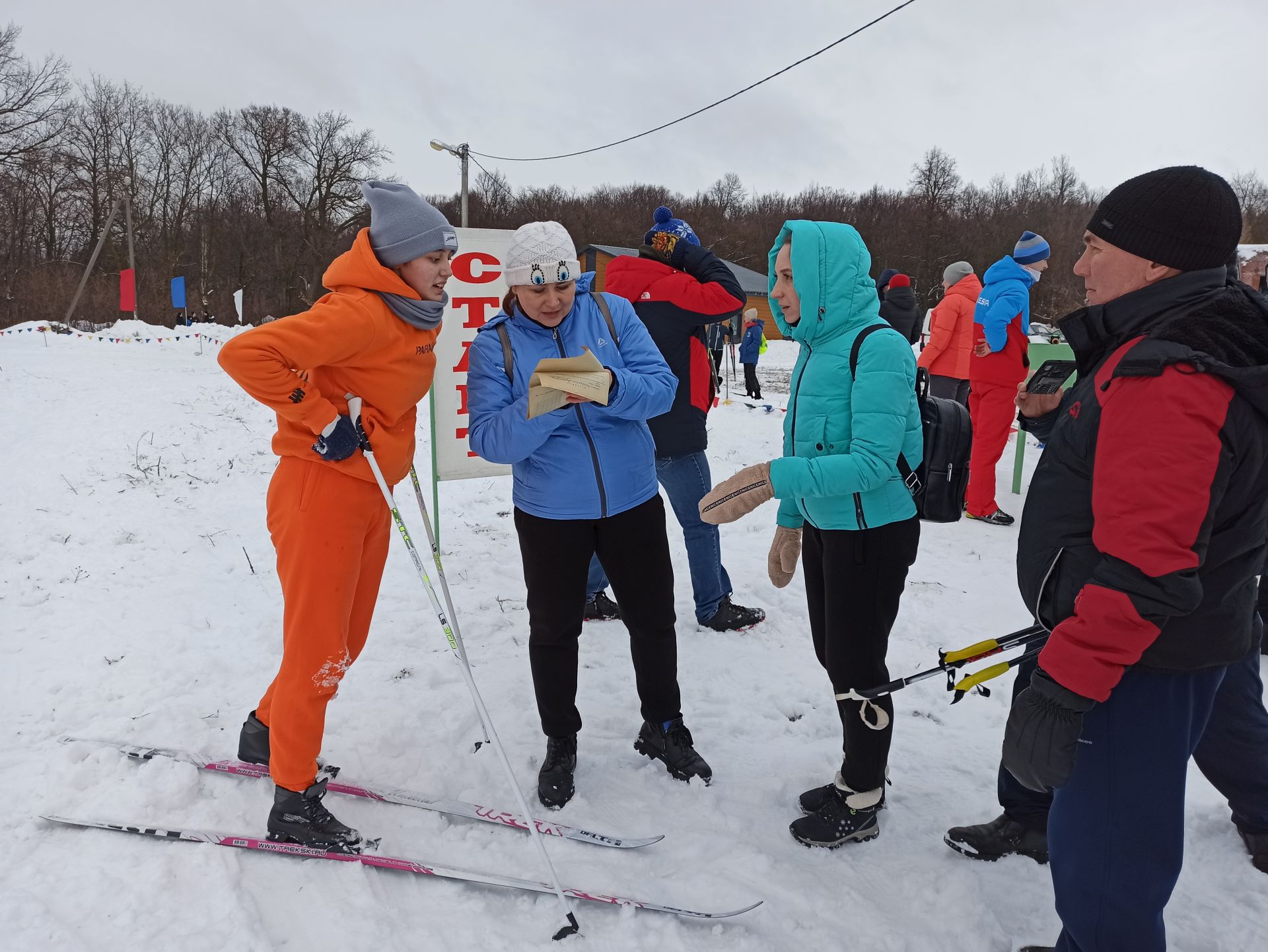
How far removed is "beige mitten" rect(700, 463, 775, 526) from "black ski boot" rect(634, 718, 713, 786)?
0.96m

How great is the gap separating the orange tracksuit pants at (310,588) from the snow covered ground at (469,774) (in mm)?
381

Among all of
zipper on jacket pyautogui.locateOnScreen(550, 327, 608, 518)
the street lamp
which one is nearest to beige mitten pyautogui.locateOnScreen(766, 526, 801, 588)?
zipper on jacket pyautogui.locateOnScreen(550, 327, 608, 518)

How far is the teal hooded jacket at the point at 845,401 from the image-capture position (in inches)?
90.4

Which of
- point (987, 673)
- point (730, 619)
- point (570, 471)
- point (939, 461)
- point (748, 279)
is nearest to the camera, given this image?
point (987, 673)

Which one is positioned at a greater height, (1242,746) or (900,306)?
(900,306)

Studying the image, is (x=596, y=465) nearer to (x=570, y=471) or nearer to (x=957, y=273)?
(x=570, y=471)

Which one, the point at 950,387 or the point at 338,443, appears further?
the point at 950,387

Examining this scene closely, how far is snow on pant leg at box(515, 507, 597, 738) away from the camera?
2.75 metres

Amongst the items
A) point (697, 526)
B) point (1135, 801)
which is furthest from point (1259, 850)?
point (697, 526)

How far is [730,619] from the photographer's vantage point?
4250 millimetres

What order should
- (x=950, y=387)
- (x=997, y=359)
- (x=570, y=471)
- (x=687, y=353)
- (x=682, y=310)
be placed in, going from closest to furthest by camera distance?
1. (x=570, y=471)
2. (x=682, y=310)
3. (x=687, y=353)
4. (x=997, y=359)
5. (x=950, y=387)

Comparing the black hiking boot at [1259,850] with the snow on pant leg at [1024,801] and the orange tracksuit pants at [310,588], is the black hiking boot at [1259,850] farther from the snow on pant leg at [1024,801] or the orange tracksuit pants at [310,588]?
the orange tracksuit pants at [310,588]

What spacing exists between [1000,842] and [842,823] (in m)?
0.52

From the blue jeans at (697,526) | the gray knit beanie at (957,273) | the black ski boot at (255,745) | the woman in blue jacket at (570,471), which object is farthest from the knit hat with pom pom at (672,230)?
the gray knit beanie at (957,273)
